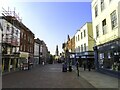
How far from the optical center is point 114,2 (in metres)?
17.9

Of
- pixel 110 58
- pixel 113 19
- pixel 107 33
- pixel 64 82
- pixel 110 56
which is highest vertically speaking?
pixel 113 19

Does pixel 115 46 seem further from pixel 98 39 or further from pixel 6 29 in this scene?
pixel 6 29

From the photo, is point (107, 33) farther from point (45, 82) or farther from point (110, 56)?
point (45, 82)

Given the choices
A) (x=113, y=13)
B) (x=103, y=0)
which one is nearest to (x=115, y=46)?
(x=113, y=13)

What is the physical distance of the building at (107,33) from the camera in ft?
57.5

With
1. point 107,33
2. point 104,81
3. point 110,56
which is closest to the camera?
point 104,81

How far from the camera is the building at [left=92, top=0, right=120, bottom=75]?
17.5 meters

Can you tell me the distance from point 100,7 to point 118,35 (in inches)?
283

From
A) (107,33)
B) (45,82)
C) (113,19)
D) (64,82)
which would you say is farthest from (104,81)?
(107,33)

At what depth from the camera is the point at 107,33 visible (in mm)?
20531

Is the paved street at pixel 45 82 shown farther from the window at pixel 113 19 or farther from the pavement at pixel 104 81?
the window at pixel 113 19

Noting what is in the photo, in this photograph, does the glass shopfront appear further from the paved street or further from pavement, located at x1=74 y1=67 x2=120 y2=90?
the paved street

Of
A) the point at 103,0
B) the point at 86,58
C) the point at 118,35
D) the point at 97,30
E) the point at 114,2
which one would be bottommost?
the point at 86,58

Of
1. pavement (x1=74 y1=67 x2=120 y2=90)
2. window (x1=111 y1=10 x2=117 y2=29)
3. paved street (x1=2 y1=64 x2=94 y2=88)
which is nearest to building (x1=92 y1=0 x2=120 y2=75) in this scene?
window (x1=111 y1=10 x2=117 y2=29)
